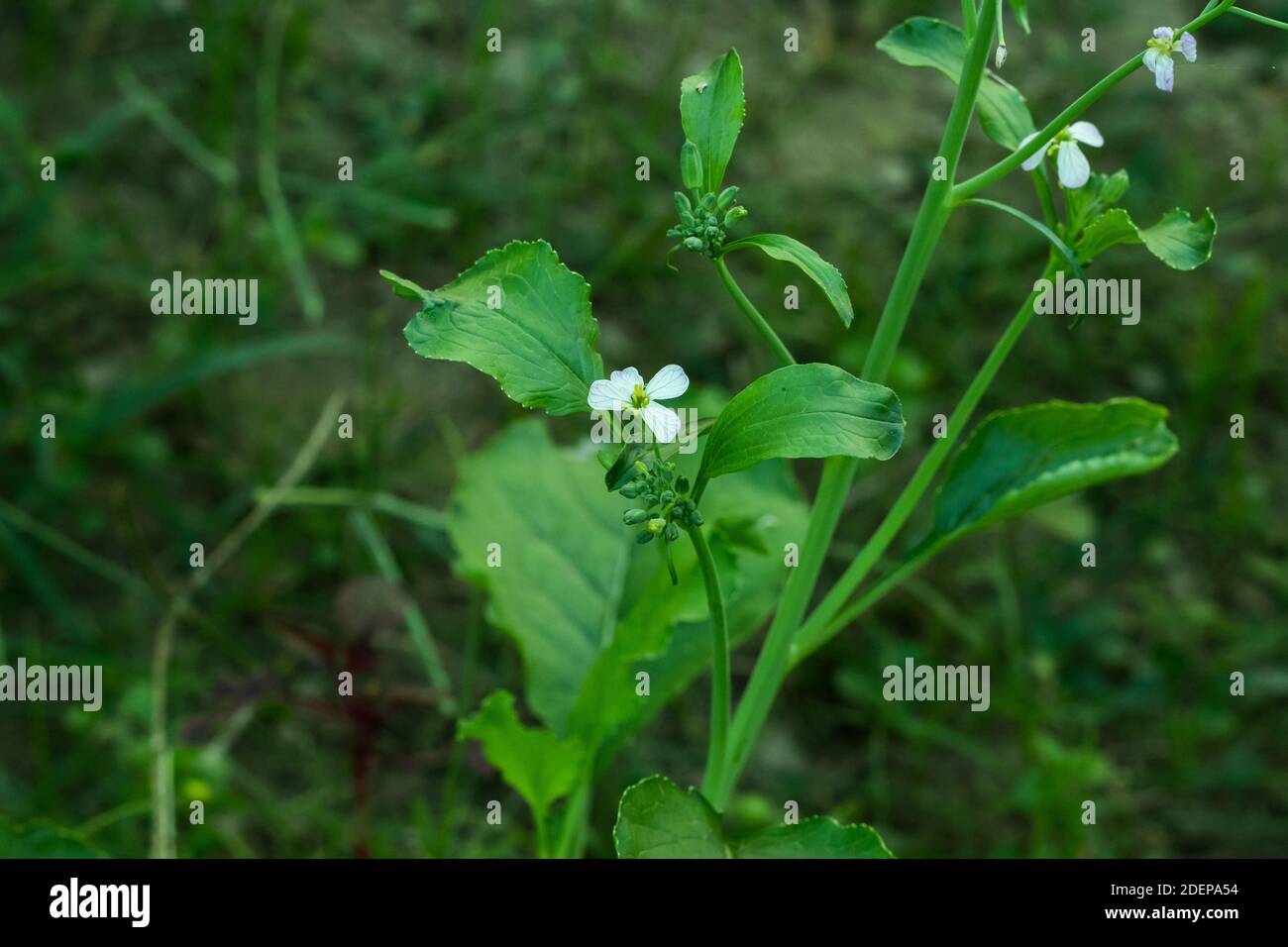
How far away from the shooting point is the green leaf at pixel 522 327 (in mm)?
1030

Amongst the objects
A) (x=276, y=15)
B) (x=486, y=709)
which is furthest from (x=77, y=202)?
(x=486, y=709)

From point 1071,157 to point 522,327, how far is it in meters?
0.47

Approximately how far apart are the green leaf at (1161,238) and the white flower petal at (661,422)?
384 mm

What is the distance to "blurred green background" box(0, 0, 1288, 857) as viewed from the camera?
202cm

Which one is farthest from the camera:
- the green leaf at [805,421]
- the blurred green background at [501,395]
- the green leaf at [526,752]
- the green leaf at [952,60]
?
the blurred green background at [501,395]

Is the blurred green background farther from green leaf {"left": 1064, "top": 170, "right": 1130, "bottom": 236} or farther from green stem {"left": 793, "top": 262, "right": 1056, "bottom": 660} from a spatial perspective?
green leaf {"left": 1064, "top": 170, "right": 1130, "bottom": 236}

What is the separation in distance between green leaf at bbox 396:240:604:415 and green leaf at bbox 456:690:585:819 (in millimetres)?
402

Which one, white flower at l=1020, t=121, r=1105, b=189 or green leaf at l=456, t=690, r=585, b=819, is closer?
white flower at l=1020, t=121, r=1105, b=189

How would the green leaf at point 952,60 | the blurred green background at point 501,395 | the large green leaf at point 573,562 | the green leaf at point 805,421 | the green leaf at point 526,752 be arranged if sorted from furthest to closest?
1. the blurred green background at point 501,395
2. the large green leaf at point 573,562
3. the green leaf at point 526,752
4. the green leaf at point 952,60
5. the green leaf at point 805,421

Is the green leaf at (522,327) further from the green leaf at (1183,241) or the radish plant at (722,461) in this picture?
the green leaf at (1183,241)

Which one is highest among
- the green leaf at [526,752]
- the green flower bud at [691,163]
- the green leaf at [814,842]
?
the green flower bud at [691,163]

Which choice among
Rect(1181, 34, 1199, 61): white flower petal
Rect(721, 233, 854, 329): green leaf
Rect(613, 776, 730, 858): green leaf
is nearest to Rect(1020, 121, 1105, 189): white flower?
Rect(1181, 34, 1199, 61): white flower petal

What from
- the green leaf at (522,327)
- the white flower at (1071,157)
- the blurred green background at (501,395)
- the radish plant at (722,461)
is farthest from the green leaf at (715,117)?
the blurred green background at (501,395)
